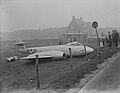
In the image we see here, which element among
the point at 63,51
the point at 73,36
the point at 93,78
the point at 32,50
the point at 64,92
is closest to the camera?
the point at 64,92

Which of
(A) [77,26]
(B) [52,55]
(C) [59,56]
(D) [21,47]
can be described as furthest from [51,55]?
(A) [77,26]

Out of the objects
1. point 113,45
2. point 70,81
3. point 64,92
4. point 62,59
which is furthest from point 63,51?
point 64,92

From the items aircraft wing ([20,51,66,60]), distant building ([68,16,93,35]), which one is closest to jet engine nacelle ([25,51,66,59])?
aircraft wing ([20,51,66,60])

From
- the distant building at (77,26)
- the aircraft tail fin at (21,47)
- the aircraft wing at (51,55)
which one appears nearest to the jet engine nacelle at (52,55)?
the aircraft wing at (51,55)

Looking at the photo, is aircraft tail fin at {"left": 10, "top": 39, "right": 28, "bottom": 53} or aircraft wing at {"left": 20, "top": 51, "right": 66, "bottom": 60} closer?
aircraft wing at {"left": 20, "top": 51, "right": 66, "bottom": 60}

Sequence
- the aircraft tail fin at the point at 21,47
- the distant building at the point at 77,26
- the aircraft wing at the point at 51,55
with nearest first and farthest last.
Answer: the aircraft wing at the point at 51,55 < the aircraft tail fin at the point at 21,47 < the distant building at the point at 77,26

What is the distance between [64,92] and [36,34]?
63870 millimetres

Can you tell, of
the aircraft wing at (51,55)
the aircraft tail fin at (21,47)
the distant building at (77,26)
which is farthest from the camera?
the distant building at (77,26)

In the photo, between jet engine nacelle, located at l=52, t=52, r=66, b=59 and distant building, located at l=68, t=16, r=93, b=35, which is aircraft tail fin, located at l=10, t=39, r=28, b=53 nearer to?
jet engine nacelle, located at l=52, t=52, r=66, b=59

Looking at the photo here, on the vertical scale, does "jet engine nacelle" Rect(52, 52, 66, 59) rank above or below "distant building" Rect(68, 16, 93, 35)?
below

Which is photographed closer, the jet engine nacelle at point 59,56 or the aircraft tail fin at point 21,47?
the jet engine nacelle at point 59,56

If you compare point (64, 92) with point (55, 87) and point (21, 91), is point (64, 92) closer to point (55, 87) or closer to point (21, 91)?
point (55, 87)

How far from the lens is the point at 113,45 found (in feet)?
80.0

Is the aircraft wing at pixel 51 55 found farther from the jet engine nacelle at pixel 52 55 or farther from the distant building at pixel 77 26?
the distant building at pixel 77 26
